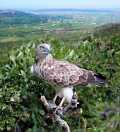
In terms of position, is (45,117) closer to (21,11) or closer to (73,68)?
(73,68)

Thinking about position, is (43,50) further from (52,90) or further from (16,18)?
(16,18)

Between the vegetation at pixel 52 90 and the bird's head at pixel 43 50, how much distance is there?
0.19 m

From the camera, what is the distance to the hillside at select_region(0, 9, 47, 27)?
192 cm

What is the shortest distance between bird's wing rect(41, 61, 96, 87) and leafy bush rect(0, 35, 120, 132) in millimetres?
198

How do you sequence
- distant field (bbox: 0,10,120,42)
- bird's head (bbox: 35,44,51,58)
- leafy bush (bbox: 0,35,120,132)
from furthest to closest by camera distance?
1. distant field (bbox: 0,10,120,42)
2. leafy bush (bbox: 0,35,120,132)
3. bird's head (bbox: 35,44,51,58)

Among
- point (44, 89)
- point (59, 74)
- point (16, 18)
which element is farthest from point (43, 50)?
point (16, 18)

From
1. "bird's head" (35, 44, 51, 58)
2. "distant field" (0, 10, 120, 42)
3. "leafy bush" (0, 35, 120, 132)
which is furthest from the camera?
"distant field" (0, 10, 120, 42)

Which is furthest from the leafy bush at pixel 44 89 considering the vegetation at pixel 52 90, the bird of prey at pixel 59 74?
the bird of prey at pixel 59 74

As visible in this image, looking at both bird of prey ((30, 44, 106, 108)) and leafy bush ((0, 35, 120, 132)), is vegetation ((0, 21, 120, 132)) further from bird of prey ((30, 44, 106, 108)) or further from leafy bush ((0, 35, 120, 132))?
bird of prey ((30, 44, 106, 108))

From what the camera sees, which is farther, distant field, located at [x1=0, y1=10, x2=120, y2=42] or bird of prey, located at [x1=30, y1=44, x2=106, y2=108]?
distant field, located at [x1=0, y1=10, x2=120, y2=42]

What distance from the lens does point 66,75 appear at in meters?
1.26

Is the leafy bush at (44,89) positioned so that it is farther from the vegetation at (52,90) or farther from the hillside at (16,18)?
the hillside at (16,18)

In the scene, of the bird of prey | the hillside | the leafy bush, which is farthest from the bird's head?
the hillside

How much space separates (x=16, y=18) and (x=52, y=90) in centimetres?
87
